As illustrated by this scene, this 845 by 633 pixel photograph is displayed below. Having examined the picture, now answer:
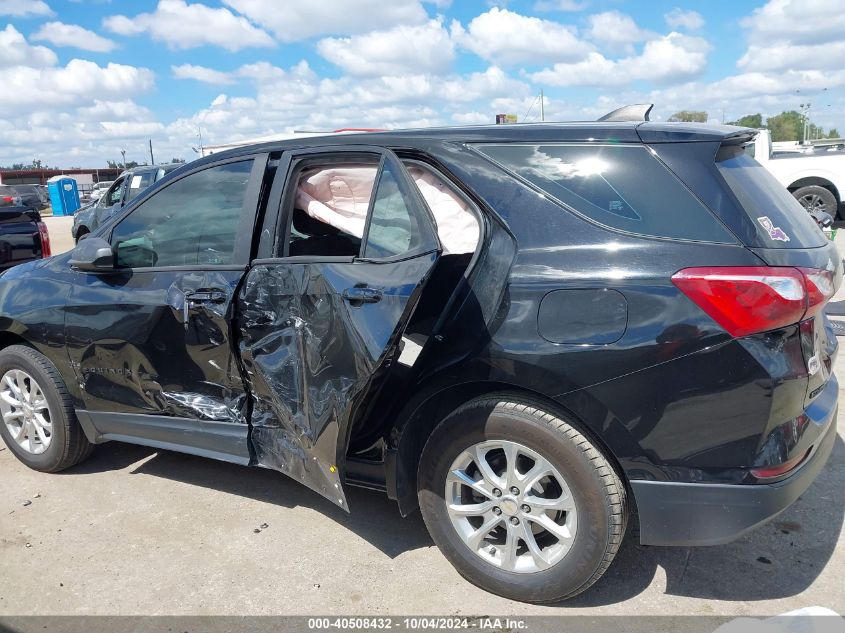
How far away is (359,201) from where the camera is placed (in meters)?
3.37

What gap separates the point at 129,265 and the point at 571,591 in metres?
2.67

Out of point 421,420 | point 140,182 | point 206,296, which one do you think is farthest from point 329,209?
point 140,182

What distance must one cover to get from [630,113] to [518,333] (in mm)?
1211

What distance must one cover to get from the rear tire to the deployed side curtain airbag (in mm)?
1842

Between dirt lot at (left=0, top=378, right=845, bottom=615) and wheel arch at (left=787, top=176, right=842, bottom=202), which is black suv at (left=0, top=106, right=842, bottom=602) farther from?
wheel arch at (left=787, top=176, right=842, bottom=202)

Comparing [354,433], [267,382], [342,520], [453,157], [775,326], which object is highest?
[453,157]

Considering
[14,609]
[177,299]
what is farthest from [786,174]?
[14,609]

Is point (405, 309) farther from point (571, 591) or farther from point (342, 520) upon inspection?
point (342, 520)

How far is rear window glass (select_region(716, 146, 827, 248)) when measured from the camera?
237 cm

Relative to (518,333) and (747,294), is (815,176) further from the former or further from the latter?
(518,333)

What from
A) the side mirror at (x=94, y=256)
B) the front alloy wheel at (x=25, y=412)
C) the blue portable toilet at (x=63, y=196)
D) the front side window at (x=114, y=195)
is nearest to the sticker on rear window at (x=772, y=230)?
the side mirror at (x=94, y=256)

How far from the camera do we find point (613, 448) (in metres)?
2.40

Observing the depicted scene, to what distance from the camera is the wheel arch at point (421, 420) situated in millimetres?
2557

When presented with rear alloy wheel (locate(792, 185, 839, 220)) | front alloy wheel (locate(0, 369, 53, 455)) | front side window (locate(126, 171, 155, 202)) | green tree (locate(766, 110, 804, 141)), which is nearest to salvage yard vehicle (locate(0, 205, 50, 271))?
front alloy wheel (locate(0, 369, 53, 455))
